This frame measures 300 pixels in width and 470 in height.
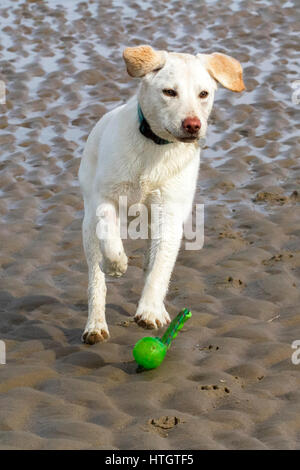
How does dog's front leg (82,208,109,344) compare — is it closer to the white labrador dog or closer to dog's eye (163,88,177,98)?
the white labrador dog

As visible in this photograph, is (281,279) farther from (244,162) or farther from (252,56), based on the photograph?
(252,56)

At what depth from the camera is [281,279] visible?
255 inches

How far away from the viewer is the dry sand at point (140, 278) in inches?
173

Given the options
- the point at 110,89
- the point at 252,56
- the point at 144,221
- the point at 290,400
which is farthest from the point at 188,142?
the point at 252,56

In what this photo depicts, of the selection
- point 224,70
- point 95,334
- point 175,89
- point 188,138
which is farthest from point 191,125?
point 95,334

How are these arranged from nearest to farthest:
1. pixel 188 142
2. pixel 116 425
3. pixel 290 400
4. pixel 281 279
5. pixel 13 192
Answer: pixel 116 425
pixel 290 400
pixel 188 142
pixel 281 279
pixel 13 192

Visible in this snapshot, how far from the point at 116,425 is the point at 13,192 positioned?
444cm

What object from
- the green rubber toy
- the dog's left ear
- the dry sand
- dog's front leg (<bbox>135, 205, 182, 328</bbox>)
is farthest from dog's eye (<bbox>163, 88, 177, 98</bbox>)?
the dry sand

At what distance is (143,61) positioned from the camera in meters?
5.22

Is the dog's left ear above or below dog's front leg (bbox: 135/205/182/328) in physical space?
above

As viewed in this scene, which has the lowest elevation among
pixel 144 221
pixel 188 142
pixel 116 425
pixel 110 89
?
pixel 116 425

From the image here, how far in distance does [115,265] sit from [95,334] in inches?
23.1

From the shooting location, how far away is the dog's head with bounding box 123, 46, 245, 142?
4988 mm

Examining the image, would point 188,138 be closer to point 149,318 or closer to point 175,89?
point 175,89
